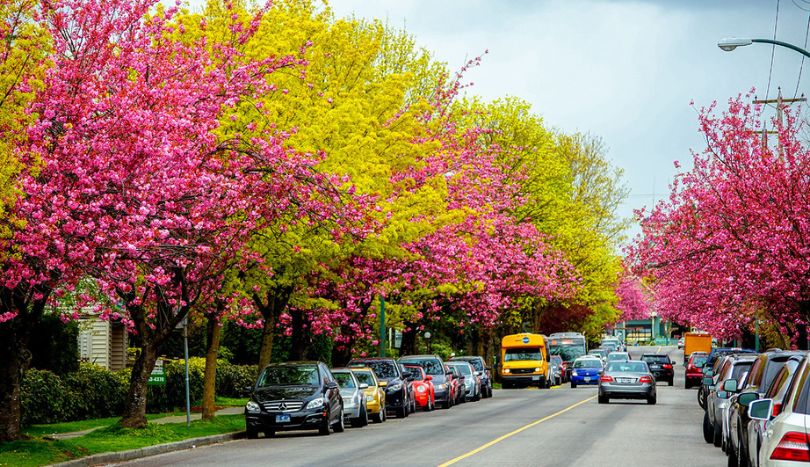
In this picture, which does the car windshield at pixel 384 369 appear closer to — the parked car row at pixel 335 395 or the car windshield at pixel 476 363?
the parked car row at pixel 335 395

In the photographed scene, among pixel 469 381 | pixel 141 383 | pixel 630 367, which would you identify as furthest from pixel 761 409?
pixel 469 381

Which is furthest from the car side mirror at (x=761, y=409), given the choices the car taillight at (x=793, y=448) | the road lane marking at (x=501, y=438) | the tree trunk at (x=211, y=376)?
the tree trunk at (x=211, y=376)

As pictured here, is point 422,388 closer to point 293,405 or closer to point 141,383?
point 293,405

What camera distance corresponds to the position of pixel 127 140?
16625 mm

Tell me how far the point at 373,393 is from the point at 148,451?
10.0m

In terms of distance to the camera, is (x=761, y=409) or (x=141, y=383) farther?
(x=141, y=383)

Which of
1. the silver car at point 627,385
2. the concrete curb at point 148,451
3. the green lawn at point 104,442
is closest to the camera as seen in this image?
the green lawn at point 104,442

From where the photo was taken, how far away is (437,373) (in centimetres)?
4028

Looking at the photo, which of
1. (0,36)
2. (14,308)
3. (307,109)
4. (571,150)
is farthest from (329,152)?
(571,150)

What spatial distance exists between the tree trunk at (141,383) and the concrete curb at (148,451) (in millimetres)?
1146

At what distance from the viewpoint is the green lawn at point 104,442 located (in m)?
18.2

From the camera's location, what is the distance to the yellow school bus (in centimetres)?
5938

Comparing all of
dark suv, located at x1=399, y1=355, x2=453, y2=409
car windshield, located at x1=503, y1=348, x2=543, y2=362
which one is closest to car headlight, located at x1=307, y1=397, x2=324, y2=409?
dark suv, located at x1=399, y1=355, x2=453, y2=409

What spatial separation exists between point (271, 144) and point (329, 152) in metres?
4.95
